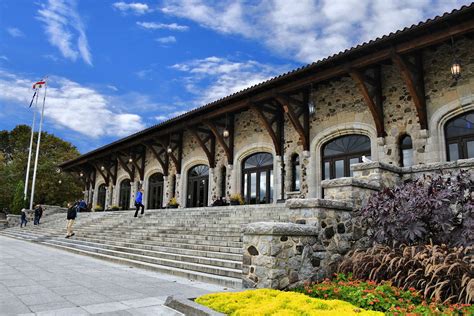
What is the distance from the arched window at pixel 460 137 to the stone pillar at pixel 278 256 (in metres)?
6.87

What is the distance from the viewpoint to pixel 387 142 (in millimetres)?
11352

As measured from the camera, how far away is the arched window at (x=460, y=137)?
32.9 ft

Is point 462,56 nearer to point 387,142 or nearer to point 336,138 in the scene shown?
point 387,142

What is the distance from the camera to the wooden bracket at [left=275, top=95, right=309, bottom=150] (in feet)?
41.9

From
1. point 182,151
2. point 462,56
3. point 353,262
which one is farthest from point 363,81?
point 182,151

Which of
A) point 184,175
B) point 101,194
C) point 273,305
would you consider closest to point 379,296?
point 273,305

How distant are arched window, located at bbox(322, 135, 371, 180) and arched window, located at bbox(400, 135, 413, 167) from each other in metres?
1.18

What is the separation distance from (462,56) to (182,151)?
43.6 feet

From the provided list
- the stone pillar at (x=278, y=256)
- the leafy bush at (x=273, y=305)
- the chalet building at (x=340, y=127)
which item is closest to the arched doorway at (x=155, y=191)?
the chalet building at (x=340, y=127)

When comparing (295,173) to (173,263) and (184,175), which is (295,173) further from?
(173,263)

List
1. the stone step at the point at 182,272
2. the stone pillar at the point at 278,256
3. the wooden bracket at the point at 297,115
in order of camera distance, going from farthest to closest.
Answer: the wooden bracket at the point at 297,115, the stone step at the point at 182,272, the stone pillar at the point at 278,256

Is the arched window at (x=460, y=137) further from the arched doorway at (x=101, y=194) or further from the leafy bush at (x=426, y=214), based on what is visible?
the arched doorway at (x=101, y=194)

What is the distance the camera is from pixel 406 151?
11117 millimetres

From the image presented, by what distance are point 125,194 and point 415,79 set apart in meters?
19.6
